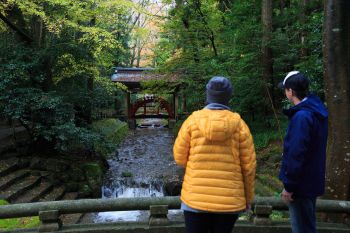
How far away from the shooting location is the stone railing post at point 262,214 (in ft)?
14.2

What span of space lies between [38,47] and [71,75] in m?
1.47

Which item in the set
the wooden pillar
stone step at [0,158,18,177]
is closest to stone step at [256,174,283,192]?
stone step at [0,158,18,177]

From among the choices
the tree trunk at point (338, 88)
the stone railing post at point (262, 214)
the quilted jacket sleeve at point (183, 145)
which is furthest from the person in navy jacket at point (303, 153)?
the tree trunk at point (338, 88)

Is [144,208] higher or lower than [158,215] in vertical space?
higher

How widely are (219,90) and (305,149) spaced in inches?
33.5

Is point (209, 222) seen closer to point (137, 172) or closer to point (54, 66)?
point (54, 66)

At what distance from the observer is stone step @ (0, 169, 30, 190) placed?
997cm

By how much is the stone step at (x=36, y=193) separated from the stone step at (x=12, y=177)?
55 cm

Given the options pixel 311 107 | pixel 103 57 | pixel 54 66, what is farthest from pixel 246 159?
pixel 103 57

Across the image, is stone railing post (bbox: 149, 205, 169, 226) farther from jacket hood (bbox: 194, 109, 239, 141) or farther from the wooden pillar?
the wooden pillar

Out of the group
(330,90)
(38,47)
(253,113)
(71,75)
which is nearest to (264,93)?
(253,113)

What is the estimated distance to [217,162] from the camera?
273 centimetres

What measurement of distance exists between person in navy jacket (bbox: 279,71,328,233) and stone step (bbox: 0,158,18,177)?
9679 millimetres

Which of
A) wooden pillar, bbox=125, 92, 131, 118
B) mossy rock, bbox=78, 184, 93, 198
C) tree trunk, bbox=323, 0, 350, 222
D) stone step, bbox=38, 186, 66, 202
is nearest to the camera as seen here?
tree trunk, bbox=323, 0, 350, 222
